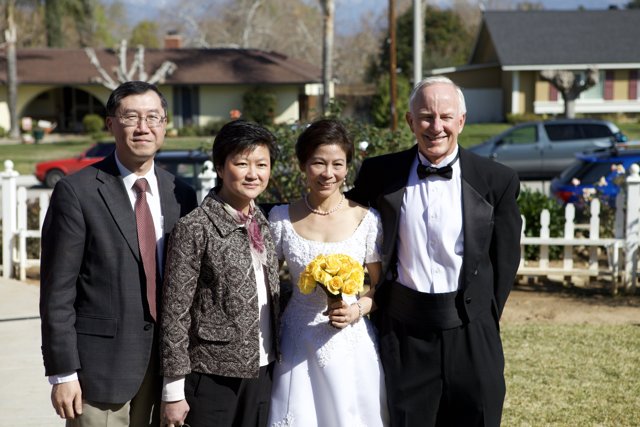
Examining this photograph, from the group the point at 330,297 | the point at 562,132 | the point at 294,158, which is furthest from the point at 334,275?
the point at 562,132

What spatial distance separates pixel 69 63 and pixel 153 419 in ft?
141

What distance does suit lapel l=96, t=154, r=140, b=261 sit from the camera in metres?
3.63

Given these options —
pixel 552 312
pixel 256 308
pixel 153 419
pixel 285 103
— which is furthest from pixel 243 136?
pixel 285 103

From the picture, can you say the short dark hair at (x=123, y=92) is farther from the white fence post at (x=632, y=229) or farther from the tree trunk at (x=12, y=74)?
the tree trunk at (x=12, y=74)

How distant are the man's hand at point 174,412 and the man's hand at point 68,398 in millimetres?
343

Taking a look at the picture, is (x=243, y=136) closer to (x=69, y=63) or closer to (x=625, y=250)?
(x=625, y=250)

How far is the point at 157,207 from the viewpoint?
3.79 m

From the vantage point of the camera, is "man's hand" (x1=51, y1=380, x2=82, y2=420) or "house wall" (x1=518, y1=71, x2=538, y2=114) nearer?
"man's hand" (x1=51, y1=380, x2=82, y2=420)

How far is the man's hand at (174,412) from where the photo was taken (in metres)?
3.63

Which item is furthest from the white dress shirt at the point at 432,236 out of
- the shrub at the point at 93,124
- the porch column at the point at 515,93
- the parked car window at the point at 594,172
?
the porch column at the point at 515,93

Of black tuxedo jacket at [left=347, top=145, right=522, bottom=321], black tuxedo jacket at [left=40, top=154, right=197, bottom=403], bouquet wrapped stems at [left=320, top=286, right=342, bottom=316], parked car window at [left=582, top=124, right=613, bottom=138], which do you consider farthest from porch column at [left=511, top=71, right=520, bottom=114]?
black tuxedo jacket at [left=40, top=154, right=197, bottom=403]

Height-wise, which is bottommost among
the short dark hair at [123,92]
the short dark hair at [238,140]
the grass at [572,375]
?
the grass at [572,375]

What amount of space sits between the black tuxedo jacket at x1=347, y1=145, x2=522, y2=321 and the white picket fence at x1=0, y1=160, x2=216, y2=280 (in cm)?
678

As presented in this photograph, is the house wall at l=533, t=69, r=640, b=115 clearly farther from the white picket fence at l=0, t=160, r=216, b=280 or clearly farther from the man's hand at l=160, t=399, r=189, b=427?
the man's hand at l=160, t=399, r=189, b=427
